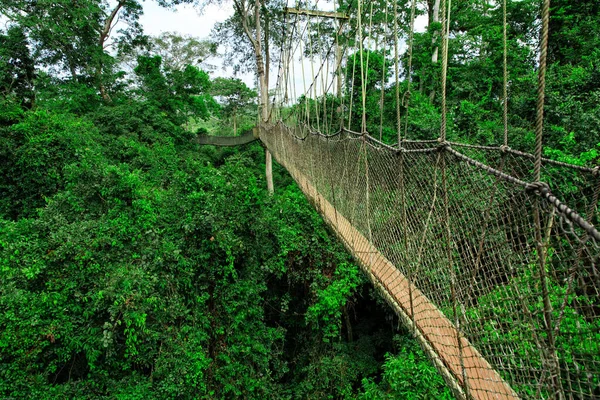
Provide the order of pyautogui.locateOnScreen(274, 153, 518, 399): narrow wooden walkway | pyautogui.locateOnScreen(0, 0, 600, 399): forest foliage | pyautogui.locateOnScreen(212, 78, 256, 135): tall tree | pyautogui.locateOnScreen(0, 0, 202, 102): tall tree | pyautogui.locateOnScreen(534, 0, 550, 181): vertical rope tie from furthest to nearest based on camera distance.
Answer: pyautogui.locateOnScreen(212, 78, 256, 135): tall tree, pyautogui.locateOnScreen(0, 0, 202, 102): tall tree, pyautogui.locateOnScreen(0, 0, 600, 399): forest foliage, pyautogui.locateOnScreen(274, 153, 518, 399): narrow wooden walkway, pyautogui.locateOnScreen(534, 0, 550, 181): vertical rope tie

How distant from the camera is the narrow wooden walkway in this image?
3.45ft

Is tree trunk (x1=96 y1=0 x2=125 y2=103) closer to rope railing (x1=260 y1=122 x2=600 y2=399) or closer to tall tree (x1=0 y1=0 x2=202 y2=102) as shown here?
tall tree (x1=0 y1=0 x2=202 y2=102)

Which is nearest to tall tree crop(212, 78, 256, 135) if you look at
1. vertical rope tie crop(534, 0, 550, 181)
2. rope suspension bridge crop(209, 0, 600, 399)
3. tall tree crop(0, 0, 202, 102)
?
tall tree crop(0, 0, 202, 102)

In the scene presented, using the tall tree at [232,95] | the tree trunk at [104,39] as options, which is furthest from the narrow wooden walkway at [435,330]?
the tall tree at [232,95]

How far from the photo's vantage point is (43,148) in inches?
175

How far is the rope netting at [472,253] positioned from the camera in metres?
0.81

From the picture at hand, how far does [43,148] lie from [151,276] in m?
2.83

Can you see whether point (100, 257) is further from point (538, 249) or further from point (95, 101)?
point (95, 101)

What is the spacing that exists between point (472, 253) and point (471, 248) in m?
0.65

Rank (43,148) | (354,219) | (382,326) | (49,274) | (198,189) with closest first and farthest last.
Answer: (354,219) → (49,274) → (198,189) → (43,148) → (382,326)

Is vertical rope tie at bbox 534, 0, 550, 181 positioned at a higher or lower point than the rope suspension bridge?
higher

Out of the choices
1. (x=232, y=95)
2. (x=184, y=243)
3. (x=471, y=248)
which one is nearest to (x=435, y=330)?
(x=471, y=248)

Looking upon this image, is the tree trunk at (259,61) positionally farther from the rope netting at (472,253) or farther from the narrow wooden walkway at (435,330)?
the narrow wooden walkway at (435,330)

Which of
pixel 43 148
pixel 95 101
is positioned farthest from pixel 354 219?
pixel 95 101
